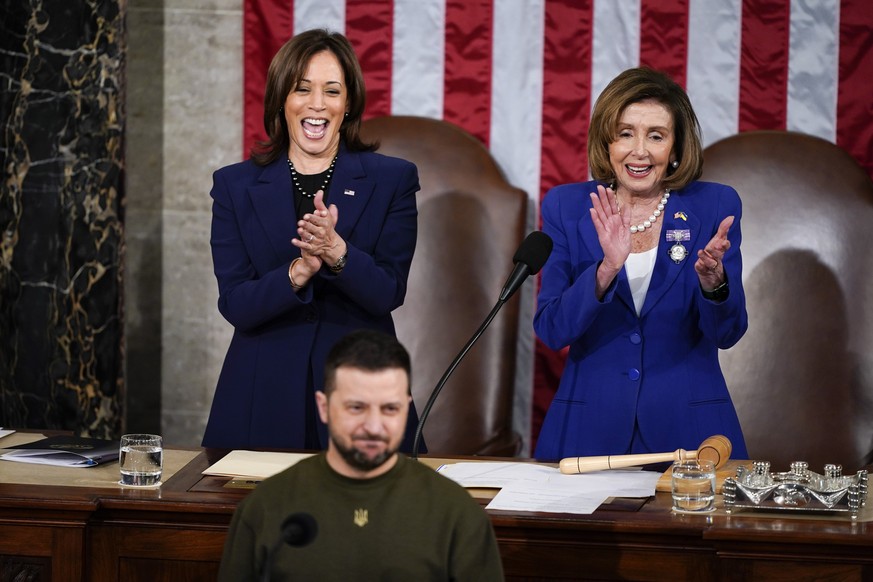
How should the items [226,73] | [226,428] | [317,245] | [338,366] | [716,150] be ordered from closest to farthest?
[338,366] → [317,245] → [226,428] → [716,150] → [226,73]

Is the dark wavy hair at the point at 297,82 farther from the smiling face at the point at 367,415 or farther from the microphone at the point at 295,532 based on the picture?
the microphone at the point at 295,532

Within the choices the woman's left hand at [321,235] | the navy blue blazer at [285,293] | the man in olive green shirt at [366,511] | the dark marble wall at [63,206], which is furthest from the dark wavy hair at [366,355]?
the dark marble wall at [63,206]

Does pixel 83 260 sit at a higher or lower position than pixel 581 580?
higher

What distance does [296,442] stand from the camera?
3068 mm

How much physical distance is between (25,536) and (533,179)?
274cm

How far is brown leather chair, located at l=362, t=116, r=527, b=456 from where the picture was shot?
14.9ft

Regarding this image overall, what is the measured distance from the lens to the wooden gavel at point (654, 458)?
2.60m

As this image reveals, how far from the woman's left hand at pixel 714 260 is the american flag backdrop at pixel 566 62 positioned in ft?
6.07

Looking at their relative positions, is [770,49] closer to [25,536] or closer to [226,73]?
[226,73]

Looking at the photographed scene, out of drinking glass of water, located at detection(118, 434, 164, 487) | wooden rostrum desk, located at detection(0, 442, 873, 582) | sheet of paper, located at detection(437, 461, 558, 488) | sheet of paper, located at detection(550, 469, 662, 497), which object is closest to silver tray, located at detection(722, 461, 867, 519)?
wooden rostrum desk, located at detection(0, 442, 873, 582)

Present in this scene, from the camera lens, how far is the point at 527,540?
2363 mm

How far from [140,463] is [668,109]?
5.19 ft

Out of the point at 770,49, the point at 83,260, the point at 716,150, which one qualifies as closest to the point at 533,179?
the point at 716,150

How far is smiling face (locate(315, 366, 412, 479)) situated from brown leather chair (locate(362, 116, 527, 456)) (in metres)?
2.69
